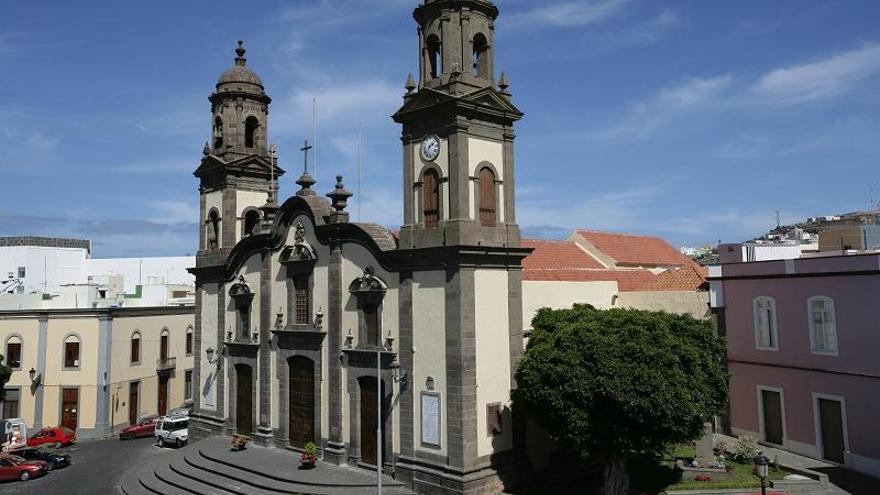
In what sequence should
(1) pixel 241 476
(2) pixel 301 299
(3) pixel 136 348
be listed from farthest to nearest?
(3) pixel 136 348
(2) pixel 301 299
(1) pixel 241 476

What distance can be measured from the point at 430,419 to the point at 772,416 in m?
14.1

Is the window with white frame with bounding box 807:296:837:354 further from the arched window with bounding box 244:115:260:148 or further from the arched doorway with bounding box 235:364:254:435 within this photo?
the arched window with bounding box 244:115:260:148

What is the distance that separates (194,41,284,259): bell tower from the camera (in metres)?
32.0

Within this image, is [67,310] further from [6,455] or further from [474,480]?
[474,480]

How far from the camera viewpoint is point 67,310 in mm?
38219

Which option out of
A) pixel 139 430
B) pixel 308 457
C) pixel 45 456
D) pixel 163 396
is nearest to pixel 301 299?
pixel 308 457

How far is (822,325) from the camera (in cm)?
2478

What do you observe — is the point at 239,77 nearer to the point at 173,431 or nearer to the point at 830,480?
the point at 173,431

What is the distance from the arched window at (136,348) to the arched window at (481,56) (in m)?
27.8

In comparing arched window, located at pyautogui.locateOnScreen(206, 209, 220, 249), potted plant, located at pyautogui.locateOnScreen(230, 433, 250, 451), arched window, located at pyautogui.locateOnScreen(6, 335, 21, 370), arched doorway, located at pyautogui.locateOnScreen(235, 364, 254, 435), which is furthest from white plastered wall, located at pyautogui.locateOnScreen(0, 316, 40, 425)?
potted plant, located at pyautogui.locateOnScreen(230, 433, 250, 451)

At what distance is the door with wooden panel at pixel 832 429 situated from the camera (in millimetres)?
24016

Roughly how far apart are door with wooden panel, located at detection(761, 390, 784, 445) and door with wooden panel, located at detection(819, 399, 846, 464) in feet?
5.70

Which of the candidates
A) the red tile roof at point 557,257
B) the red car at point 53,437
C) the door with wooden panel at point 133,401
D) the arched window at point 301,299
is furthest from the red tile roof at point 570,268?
the red car at point 53,437

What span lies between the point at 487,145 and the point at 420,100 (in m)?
2.68
